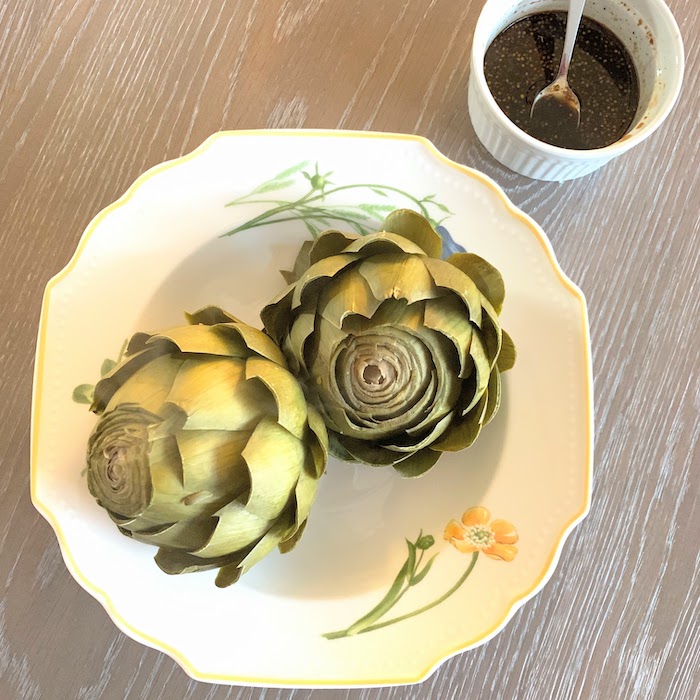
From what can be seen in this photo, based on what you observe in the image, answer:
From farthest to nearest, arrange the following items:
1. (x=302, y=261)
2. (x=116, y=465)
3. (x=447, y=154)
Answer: (x=447, y=154), (x=302, y=261), (x=116, y=465)

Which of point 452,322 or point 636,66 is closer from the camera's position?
point 452,322

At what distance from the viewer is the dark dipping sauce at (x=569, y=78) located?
0.71 metres

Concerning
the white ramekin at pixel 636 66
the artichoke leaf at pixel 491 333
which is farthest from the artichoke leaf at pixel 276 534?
the white ramekin at pixel 636 66

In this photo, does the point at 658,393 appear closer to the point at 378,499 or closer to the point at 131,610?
the point at 378,499

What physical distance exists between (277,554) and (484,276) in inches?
13.4

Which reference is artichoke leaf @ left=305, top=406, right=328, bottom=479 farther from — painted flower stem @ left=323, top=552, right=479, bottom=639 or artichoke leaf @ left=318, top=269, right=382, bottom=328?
painted flower stem @ left=323, top=552, right=479, bottom=639

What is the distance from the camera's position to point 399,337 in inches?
21.7

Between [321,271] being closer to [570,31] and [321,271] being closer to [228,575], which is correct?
[228,575]

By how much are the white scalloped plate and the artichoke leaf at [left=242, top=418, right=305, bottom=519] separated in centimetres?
16

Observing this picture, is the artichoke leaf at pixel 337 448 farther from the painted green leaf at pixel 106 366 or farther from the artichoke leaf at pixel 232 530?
the painted green leaf at pixel 106 366

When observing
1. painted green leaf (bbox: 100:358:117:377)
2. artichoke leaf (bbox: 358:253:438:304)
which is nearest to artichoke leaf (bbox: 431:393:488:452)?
artichoke leaf (bbox: 358:253:438:304)

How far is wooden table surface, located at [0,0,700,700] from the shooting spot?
74 cm

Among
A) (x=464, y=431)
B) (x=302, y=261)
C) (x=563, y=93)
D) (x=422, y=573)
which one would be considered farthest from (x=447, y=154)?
(x=422, y=573)

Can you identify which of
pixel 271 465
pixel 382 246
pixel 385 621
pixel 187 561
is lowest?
pixel 385 621
